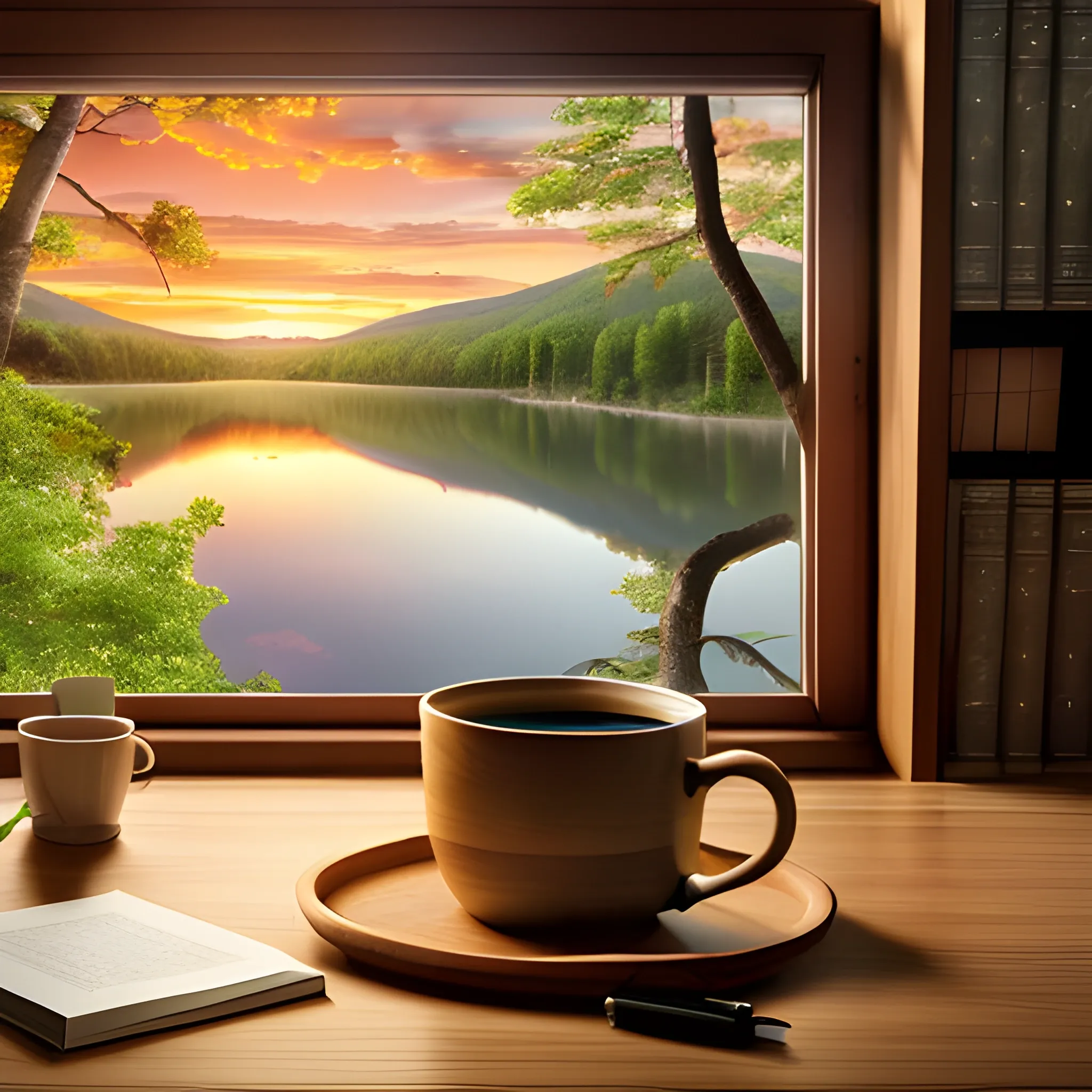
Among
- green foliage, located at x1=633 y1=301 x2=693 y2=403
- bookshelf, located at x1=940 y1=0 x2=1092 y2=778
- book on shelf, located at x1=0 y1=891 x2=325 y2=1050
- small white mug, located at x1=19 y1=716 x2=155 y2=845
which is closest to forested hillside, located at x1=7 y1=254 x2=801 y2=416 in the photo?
green foliage, located at x1=633 y1=301 x2=693 y2=403

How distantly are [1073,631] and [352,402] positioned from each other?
3.14 ft

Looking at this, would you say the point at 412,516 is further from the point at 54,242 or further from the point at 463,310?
the point at 54,242

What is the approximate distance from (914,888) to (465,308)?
103 cm

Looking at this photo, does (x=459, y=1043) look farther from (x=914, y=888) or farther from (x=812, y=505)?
(x=812, y=505)

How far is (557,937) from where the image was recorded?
2.04 ft

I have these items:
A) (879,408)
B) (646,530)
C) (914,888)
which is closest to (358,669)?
(646,530)

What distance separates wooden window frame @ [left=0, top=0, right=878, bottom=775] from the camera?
1.14 metres

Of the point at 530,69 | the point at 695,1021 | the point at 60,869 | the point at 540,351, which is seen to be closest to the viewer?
the point at 695,1021

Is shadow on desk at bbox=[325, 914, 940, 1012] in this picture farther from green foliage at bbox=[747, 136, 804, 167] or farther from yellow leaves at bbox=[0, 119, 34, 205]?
yellow leaves at bbox=[0, 119, 34, 205]

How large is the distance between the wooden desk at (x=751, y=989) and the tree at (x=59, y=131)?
87cm

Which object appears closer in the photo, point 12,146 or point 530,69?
point 530,69

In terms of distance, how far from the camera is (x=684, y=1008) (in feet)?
1.81

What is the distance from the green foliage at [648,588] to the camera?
150 cm

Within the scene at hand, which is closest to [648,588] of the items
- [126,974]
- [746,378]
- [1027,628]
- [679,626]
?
[679,626]
